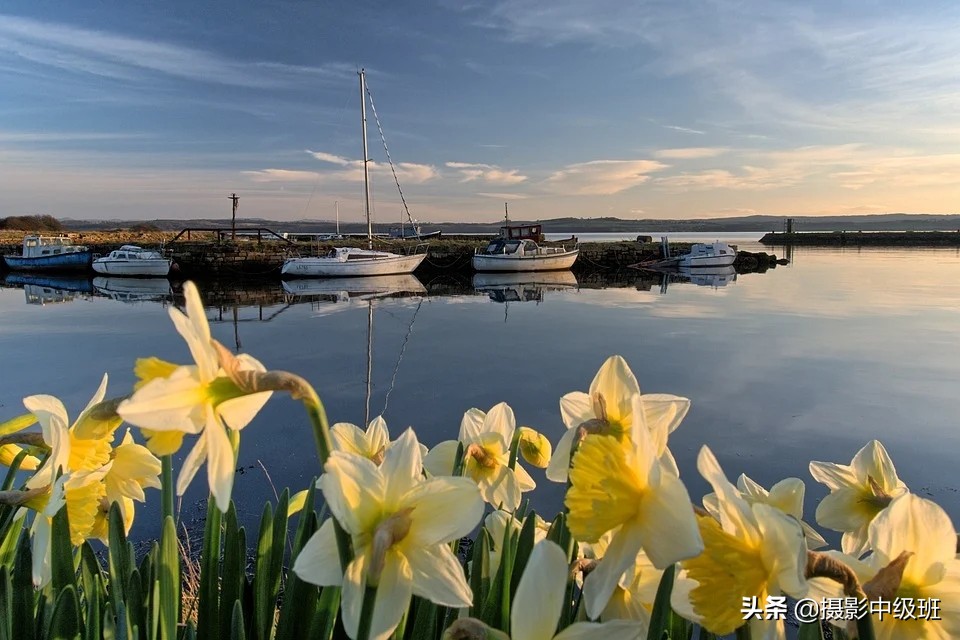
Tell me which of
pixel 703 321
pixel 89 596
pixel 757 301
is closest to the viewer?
pixel 89 596

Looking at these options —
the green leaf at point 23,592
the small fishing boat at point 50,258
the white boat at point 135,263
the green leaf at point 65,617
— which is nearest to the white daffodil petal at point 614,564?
the green leaf at point 65,617

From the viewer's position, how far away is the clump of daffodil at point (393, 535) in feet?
2.24

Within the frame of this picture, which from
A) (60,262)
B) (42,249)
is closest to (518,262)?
(60,262)

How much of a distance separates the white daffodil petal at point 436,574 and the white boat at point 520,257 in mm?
33471

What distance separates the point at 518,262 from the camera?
34.4 metres

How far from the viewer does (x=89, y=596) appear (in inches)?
45.3

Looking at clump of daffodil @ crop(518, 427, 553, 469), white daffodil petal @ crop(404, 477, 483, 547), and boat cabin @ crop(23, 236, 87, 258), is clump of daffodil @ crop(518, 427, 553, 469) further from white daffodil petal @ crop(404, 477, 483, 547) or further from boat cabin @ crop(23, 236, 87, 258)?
boat cabin @ crop(23, 236, 87, 258)

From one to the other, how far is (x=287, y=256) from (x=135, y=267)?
7687 mm

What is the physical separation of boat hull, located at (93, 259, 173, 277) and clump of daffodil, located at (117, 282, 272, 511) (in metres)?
34.4

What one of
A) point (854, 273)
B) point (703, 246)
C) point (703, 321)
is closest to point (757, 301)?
point (703, 321)

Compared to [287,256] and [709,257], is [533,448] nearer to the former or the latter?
[287,256]

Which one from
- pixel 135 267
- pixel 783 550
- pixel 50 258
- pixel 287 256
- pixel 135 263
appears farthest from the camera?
pixel 287 256

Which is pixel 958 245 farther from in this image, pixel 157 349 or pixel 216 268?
pixel 157 349

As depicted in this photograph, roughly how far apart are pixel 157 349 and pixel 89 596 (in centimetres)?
1343
